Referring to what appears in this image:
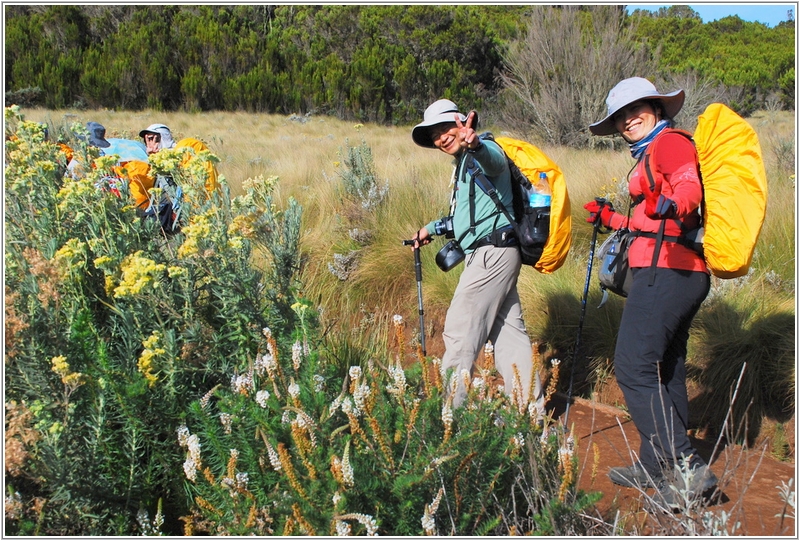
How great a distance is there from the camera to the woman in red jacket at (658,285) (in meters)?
2.97

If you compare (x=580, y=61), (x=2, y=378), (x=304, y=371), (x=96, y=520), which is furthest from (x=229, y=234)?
(x=580, y=61)

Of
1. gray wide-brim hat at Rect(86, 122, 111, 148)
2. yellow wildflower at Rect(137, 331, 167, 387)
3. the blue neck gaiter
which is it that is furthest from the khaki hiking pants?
gray wide-brim hat at Rect(86, 122, 111, 148)

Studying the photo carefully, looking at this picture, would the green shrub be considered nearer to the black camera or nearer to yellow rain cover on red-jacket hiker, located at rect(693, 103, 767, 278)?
the black camera

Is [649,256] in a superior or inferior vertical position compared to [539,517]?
superior

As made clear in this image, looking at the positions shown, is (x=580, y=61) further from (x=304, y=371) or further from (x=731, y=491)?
(x=304, y=371)

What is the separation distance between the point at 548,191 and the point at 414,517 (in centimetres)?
218

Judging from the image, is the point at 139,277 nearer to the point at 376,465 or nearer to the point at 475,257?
the point at 376,465

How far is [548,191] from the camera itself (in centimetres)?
375

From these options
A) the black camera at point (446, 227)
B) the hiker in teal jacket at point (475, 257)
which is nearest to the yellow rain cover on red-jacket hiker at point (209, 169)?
the hiker in teal jacket at point (475, 257)

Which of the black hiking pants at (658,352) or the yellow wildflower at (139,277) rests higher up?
the yellow wildflower at (139,277)

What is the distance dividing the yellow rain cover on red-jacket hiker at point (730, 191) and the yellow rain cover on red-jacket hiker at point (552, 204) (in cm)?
89

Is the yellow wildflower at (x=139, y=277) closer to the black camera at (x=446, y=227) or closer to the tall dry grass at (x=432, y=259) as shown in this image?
the black camera at (x=446, y=227)

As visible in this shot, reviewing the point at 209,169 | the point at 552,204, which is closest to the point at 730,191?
the point at 552,204

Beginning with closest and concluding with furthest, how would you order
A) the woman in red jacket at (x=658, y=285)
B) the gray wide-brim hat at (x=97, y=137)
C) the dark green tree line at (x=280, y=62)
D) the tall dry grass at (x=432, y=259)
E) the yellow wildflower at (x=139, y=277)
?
the yellow wildflower at (x=139, y=277) → the woman in red jacket at (x=658, y=285) → the tall dry grass at (x=432, y=259) → the gray wide-brim hat at (x=97, y=137) → the dark green tree line at (x=280, y=62)
